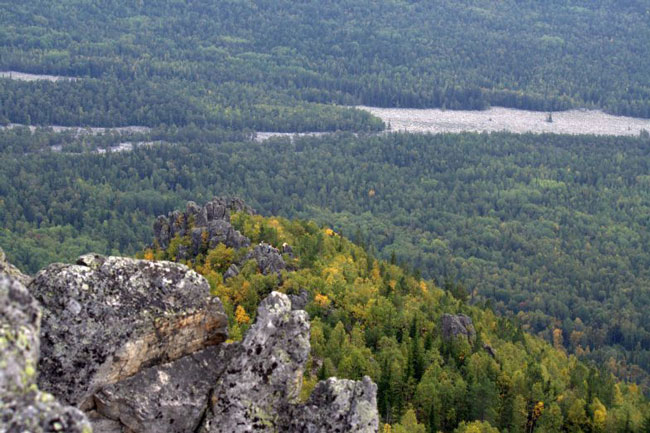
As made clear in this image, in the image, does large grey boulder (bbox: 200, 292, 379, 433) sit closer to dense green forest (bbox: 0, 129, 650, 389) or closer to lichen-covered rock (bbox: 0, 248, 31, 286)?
lichen-covered rock (bbox: 0, 248, 31, 286)

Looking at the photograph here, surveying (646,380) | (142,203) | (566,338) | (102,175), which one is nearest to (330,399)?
(646,380)

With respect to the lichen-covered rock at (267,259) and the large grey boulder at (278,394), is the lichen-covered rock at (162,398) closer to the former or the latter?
the large grey boulder at (278,394)

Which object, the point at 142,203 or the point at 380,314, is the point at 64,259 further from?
the point at 380,314

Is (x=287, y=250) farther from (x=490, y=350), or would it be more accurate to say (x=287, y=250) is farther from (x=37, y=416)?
(x=37, y=416)

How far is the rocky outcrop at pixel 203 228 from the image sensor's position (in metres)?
85.0

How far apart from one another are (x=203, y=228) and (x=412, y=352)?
23.9 metres

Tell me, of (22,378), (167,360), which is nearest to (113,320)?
(167,360)

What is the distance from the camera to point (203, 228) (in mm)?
86688

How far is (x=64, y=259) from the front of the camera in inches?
5468

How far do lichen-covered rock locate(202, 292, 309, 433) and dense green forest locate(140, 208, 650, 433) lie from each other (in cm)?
1647

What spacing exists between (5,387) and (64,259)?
123625mm

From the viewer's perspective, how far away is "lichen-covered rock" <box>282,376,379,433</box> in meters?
28.2

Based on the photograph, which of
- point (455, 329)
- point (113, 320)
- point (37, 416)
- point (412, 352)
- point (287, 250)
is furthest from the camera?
point (287, 250)

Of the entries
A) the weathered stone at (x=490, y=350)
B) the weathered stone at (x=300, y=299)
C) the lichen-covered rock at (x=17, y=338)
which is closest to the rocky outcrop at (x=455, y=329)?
the weathered stone at (x=490, y=350)
